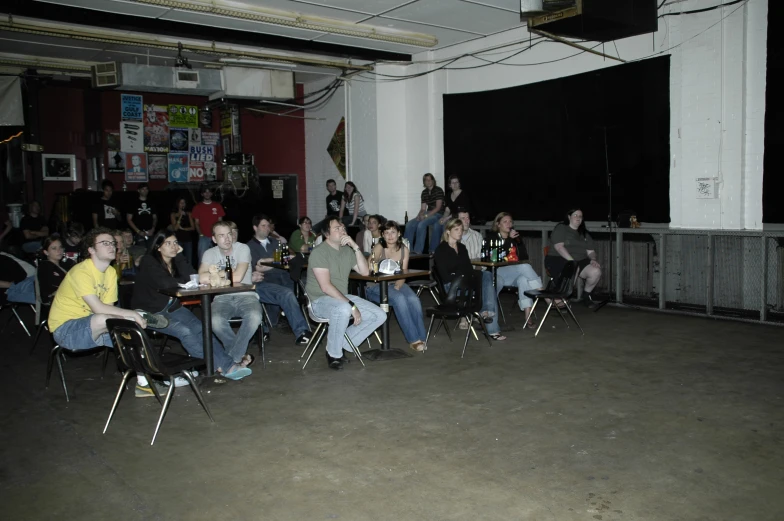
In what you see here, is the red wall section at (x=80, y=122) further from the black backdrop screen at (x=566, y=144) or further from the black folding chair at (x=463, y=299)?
the black folding chair at (x=463, y=299)

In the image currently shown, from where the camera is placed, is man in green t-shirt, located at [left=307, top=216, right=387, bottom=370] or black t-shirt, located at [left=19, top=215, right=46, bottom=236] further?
black t-shirt, located at [left=19, top=215, right=46, bottom=236]

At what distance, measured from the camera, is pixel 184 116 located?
538 inches

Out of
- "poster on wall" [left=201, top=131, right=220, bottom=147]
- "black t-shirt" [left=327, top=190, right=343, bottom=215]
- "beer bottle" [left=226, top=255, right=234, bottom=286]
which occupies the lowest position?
"beer bottle" [left=226, top=255, right=234, bottom=286]

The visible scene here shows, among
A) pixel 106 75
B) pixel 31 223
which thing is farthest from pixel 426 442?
pixel 31 223

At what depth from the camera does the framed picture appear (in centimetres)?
1259

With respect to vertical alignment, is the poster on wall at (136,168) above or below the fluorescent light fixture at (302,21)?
below

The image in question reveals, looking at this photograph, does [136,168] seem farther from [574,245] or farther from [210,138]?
[574,245]

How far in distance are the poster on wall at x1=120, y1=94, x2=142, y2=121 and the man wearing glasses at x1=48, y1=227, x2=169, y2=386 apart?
29.1 ft

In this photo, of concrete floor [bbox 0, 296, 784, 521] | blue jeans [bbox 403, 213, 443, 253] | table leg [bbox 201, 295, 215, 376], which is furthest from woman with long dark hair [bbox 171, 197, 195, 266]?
table leg [bbox 201, 295, 215, 376]

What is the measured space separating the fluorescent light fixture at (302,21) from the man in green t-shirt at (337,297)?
391 cm

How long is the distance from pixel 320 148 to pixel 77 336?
1002 cm

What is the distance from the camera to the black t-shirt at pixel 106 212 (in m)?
11.8

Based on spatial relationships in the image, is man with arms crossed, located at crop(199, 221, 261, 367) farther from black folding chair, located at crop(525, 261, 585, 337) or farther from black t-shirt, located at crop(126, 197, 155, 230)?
black t-shirt, located at crop(126, 197, 155, 230)

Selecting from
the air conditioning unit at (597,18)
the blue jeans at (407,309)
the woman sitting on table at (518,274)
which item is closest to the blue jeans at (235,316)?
the blue jeans at (407,309)
